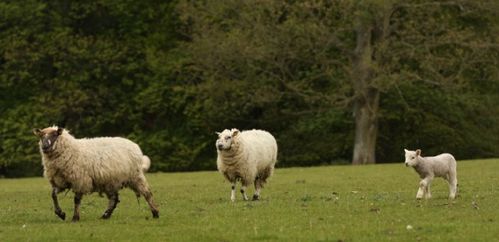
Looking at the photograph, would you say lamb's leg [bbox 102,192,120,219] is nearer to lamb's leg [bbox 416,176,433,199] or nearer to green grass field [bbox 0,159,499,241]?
green grass field [bbox 0,159,499,241]

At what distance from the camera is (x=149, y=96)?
58406mm

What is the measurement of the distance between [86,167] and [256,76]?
112 ft

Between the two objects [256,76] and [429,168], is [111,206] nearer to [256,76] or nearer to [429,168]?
[429,168]

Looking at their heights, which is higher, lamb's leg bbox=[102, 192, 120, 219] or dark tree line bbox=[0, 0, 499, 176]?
dark tree line bbox=[0, 0, 499, 176]

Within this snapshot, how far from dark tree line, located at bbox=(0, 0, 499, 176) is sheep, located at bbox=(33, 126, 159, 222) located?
29710mm

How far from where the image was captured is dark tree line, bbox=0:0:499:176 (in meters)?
50.6

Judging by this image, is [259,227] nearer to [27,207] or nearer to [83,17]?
[27,207]

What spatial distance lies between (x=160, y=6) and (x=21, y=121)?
10752mm

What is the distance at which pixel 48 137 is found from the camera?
19828mm

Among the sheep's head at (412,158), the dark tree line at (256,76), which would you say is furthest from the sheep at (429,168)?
the dark tree line at (256,76)

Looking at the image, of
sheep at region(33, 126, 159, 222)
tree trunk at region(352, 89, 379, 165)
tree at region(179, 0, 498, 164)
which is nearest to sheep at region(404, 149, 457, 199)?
sheep at region(33, 126, 159, 222)

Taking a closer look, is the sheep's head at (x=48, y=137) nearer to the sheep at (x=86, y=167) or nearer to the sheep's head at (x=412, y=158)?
the sheep at (x=86, y=167)

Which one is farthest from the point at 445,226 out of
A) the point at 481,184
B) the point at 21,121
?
the point at 21,121

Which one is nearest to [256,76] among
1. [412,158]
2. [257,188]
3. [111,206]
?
[257,188]
